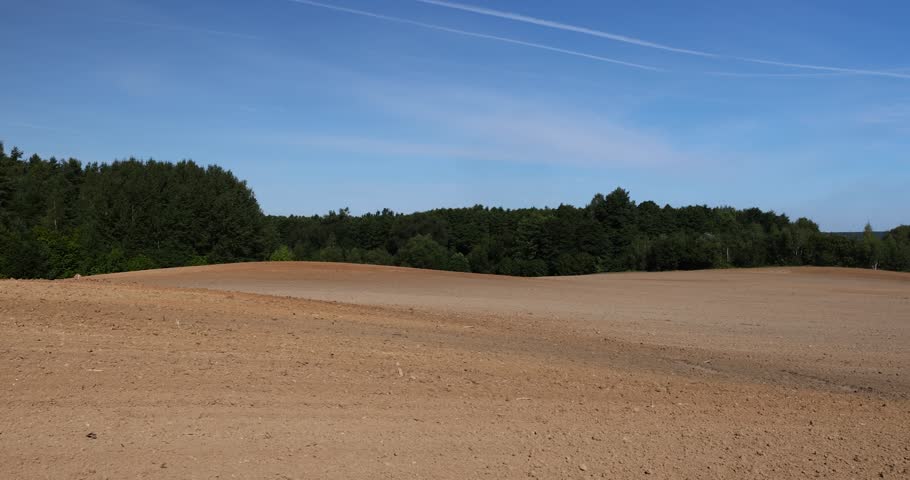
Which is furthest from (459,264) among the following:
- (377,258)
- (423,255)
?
(377,258)

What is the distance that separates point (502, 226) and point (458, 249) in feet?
23.6

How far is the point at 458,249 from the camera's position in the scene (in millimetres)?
100875

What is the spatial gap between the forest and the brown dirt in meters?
36.2

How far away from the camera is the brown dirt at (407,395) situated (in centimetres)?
518

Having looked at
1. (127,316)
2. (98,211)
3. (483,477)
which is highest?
(98,211)

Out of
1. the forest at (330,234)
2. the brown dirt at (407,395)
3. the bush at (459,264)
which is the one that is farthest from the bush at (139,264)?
the brown dirt at (407,395)

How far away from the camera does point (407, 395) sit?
6980 millimetres

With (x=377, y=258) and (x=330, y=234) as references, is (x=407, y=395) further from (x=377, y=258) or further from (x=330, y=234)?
(x=330, y=234)

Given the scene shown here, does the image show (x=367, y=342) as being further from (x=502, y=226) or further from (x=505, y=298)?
(x=502, y=226)

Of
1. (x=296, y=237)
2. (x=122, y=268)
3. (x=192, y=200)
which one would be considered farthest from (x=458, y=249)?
(x=122, y=268)

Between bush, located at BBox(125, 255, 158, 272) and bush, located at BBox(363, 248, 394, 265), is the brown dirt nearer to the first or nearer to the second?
bush, located at BBox(125, 255, 158, 272)

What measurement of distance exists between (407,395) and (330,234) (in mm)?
95596

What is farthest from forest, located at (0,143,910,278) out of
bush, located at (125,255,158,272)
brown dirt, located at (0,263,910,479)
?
brown dirt, located at (0,263,910,479)

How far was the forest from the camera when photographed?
5053cm
